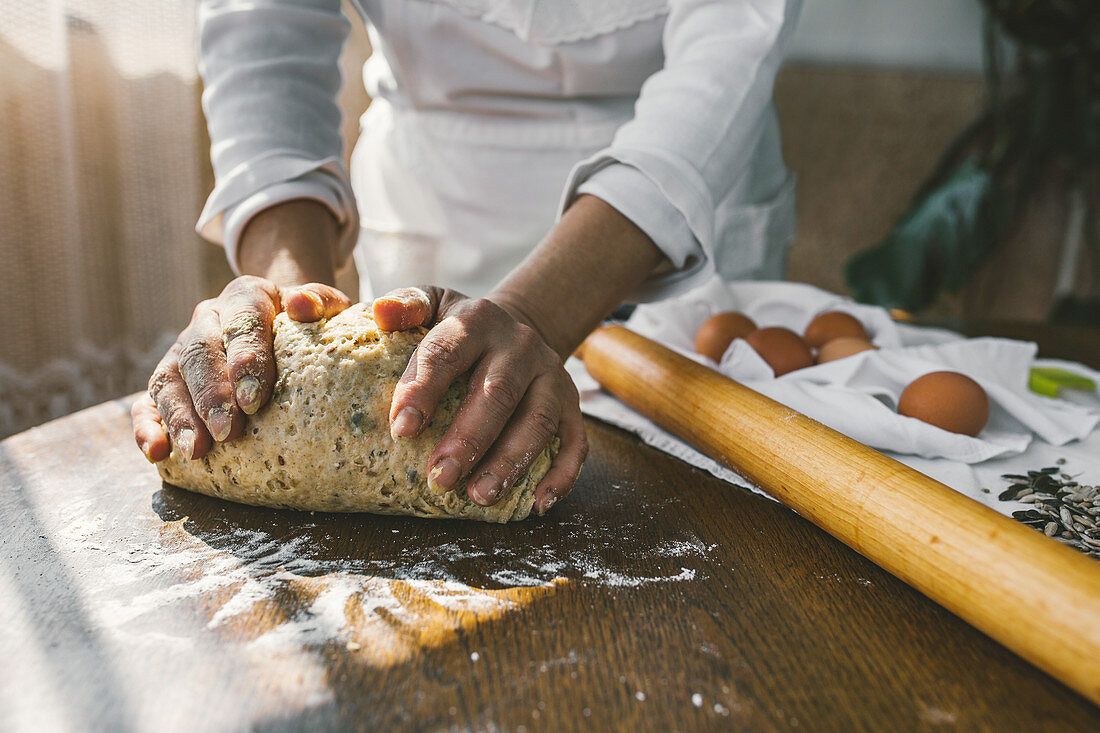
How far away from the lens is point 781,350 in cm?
108

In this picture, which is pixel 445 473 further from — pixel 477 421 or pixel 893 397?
pixel 893 397

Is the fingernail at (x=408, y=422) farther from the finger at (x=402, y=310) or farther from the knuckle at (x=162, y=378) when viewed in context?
the knuckle at (x=162, y=378)

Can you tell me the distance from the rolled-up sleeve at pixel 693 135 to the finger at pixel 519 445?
31 centimetres

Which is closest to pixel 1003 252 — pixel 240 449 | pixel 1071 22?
pixel 1071 22

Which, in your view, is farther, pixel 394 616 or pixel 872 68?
pixel 872 68

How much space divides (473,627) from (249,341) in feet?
1.24

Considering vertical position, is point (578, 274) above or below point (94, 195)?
above

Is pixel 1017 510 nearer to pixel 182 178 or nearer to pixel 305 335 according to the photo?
pixel 305 335

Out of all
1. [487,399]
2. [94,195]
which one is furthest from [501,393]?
[94,195]

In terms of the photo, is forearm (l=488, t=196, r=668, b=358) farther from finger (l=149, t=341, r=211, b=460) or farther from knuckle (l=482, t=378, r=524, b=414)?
finger (l=149, t=341, r=211, b=460)

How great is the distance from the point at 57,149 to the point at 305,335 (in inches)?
61.6

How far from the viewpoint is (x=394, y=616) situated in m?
0.57

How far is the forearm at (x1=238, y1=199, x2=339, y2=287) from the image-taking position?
3.33 feet

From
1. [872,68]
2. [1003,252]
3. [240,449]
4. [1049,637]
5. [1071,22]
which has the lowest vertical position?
[1003,252]
